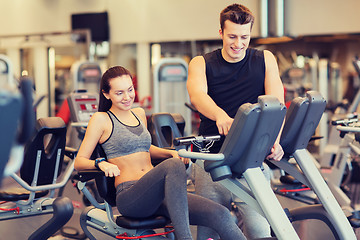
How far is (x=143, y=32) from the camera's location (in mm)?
10203

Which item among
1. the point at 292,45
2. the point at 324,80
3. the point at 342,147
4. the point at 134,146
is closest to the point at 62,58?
the point at 292,45

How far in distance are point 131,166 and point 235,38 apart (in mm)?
844

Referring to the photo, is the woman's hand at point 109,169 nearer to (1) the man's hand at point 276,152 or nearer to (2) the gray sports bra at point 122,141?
(2) the gray sports bra at point 122,141

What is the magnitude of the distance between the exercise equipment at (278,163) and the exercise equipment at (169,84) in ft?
13.6

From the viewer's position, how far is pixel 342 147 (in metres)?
4.99

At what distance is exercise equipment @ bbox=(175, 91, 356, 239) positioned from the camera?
2.37 meters

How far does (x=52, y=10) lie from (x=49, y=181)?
8650mm

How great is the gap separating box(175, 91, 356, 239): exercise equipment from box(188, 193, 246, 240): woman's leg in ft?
0.44

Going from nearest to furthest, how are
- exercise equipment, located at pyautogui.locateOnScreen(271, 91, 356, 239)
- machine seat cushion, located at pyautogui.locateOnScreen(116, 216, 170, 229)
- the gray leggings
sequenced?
1. the gray leggings
2. machine seat cushion, located at pyautogui.locateOnScreen(116, 216, 170, 229)
3. exercise equipment, located at pyautogui.locateOnScreen(271, 91, 356, 239)

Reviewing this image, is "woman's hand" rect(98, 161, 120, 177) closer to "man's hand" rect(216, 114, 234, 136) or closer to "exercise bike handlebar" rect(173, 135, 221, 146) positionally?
"exercise bike handlebar" rect(173, 135, 221, 146)

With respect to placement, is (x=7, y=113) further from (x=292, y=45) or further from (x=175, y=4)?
(x=292, y=45)

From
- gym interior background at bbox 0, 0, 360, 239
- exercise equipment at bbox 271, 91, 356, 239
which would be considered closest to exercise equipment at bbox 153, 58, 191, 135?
gym interior background at bbox 0, 0, 360, 239

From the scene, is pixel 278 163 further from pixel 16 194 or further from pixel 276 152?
pixel 16 194

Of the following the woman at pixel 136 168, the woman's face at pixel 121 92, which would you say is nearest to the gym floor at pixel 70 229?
the woman at pixel 136 168
